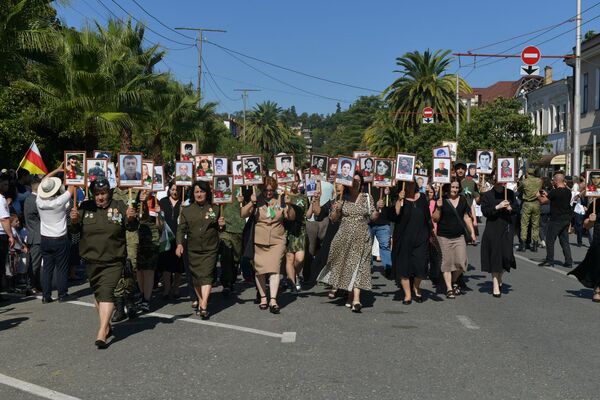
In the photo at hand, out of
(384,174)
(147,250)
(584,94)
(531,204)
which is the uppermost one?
(584,94)

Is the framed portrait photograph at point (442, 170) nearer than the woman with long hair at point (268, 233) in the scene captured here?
No

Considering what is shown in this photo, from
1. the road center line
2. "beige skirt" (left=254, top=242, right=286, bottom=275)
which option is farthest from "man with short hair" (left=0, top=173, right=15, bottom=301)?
"beige skirt" (left=254, top=242, right=286, bottom=275)

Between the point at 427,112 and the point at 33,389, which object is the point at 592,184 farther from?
the point at 427,112

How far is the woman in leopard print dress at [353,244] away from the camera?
9.70 meters

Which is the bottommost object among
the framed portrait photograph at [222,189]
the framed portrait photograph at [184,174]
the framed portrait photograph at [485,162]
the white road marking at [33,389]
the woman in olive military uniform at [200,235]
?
the white road marking at [33,389]

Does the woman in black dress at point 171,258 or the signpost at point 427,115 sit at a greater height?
the signpost at point 427,115

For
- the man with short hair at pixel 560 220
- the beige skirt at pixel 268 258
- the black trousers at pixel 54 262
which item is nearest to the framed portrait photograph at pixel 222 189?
the beige skirt at pixel 268 258

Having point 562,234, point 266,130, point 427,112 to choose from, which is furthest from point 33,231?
point 266,130

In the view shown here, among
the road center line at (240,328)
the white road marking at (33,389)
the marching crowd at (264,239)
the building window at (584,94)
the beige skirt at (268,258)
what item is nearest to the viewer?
the white road marking at (33,389)

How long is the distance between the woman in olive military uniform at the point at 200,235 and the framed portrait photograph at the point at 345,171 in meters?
1.68

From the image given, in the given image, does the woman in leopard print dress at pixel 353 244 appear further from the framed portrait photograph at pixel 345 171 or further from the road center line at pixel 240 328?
the road center line at pixel 240 328

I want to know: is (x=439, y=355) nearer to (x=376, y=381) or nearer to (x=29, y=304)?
(x=376, y=381)

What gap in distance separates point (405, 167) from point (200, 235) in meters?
3.08

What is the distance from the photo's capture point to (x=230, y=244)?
11.0 m
